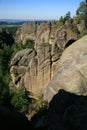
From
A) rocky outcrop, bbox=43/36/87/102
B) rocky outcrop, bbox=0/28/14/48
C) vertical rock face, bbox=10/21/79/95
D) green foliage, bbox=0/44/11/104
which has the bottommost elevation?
rocky outcrop, bbox=0/28/14/48

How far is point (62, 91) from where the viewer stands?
3119 centimetres

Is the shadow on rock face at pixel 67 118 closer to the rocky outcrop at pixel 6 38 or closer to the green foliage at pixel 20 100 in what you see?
the green foliage at pixel 20 100

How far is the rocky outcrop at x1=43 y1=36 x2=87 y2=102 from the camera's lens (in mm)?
31016

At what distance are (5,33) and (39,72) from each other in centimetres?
5962

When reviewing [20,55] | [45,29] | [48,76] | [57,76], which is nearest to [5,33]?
[45,29]

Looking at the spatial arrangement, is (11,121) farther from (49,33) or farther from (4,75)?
(49,33)

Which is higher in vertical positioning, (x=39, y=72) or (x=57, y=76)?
(x=57, y=76)

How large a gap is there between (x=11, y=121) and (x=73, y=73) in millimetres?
20024

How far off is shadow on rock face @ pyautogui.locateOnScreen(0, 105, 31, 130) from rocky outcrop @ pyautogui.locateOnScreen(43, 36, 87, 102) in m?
17.3

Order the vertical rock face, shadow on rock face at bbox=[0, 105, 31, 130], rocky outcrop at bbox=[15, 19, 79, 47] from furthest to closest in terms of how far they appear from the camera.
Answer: rocky outcrop at bbox=[15, 19, 79, 47]
the vertical rock face
shadow on rock face at bbox=[0, 105, 31, 130]

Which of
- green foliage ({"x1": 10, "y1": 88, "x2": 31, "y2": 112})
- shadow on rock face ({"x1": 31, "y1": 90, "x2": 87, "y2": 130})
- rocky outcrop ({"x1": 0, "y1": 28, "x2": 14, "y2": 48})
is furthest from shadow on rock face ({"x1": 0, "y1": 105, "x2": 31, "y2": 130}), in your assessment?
rocky outcrop ({"x1": 0, "y1": 28, "x2": 14, "y2": 48})

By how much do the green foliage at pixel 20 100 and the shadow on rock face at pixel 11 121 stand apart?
3171 cm

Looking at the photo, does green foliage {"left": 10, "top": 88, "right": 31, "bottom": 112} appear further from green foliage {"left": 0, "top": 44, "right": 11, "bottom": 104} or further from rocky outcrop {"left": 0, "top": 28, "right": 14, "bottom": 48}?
rocky outcrop {"left": 0, "top": 28, "right": 14, "bottom": 48}

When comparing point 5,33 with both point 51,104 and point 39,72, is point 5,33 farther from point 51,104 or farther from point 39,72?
point 51,104
